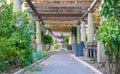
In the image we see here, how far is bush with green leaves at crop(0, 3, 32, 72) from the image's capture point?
456 inches

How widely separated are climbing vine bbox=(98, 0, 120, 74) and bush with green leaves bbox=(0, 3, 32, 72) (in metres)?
→ 3.68

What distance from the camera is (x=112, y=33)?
787cm

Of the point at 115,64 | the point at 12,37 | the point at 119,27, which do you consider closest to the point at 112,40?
the point at 119,27

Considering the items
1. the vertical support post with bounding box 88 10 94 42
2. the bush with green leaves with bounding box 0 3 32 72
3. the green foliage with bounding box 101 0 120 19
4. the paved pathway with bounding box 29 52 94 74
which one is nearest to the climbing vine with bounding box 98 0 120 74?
the green foliage with bounding box 101 0 120 19

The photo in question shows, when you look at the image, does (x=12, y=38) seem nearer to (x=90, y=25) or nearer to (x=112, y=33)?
(x=112, y=33)

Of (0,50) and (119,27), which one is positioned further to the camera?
(0,50)

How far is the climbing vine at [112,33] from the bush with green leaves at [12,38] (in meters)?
3.68

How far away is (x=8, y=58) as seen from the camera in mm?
12258

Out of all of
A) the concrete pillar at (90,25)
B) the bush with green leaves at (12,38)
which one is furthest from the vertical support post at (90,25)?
the bush with green leaves at (12,38)

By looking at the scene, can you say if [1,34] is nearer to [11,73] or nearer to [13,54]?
[13,54]

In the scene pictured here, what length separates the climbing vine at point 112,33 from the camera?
7910 mm

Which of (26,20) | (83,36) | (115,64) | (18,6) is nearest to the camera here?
(115,64)

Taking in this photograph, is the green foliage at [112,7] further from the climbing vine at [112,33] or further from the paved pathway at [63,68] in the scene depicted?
the paved pathway at [63,68]

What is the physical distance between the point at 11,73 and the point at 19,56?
1.73 metres
